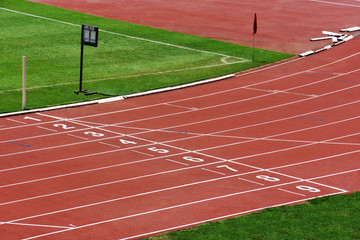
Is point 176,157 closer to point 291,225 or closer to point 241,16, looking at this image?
point 291,225

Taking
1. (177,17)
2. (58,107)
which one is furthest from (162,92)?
(177,17)

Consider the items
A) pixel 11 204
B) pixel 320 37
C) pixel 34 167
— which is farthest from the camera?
pixel 320 37

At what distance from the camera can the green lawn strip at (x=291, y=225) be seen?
56.7 feet

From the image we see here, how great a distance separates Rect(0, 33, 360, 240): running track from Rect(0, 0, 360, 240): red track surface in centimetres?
3

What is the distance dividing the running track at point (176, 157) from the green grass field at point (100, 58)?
5.93 ft

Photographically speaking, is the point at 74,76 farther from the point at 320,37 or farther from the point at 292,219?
the point at 292,219

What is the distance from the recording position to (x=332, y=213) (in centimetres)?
1877

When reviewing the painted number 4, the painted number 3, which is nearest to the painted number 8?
the painted number 3

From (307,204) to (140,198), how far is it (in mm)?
3928

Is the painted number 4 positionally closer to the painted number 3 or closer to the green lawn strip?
the painted number 3

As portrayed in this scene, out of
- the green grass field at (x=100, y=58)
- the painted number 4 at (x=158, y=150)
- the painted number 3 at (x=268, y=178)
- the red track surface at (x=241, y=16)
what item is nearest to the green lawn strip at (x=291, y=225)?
the painted number 3 at (x=268, y=178)

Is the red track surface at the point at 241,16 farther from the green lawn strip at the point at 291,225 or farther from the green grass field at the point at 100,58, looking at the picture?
the green lawn strip at the point at 291,225

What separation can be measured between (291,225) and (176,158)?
19.9 ft

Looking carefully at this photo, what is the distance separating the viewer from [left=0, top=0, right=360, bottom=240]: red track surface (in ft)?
62.7
